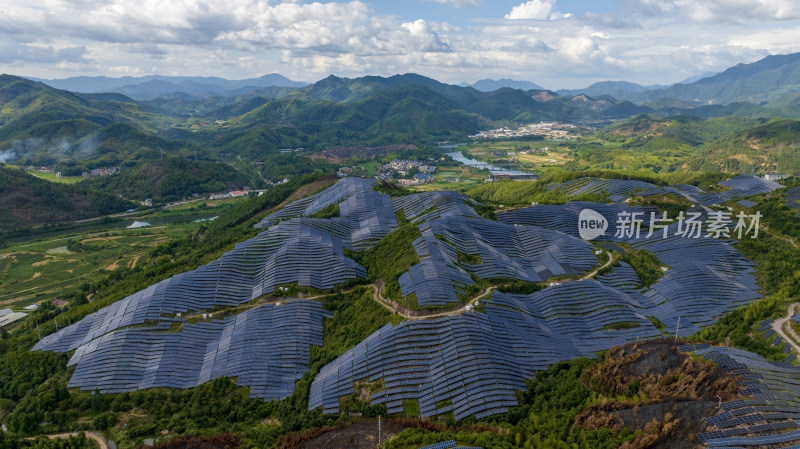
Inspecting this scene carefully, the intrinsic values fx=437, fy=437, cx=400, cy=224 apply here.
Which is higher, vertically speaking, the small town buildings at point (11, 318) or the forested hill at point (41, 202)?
the forested hill at point (41, 202)

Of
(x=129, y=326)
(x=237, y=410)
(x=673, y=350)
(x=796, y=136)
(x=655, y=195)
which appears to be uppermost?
(x=796, y=136)

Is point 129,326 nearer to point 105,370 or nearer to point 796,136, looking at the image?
point 105,370

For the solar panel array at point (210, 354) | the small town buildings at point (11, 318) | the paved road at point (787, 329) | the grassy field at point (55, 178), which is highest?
the grassy field at point (55, 178)

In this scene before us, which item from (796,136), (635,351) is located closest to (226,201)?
(635,351)

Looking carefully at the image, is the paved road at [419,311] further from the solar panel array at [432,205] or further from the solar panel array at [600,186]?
the solar panel array at [600,186]

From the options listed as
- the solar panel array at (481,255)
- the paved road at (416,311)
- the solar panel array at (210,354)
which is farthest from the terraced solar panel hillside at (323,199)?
the paved road at (416,311)

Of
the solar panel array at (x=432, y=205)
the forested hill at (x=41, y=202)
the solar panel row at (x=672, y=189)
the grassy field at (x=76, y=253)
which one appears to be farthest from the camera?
the forested hill at (x=41, y=202)
